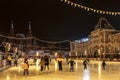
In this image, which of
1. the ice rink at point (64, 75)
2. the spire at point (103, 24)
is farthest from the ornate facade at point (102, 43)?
the ice rink at point (64, 75)

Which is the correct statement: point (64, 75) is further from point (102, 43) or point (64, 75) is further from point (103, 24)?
point (103, 24)

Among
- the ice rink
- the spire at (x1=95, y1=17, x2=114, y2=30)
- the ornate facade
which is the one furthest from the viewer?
the spire at (x1=95, y1=17, x2=114, y2=30)

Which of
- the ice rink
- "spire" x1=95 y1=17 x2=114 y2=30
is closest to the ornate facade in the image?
"spire" x1=95 y1=17 x2=114 y2=30

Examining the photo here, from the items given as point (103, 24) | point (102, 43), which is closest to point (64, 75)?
point (102, 43)

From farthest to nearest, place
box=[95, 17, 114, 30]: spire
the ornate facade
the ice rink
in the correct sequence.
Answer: box=[95, 17, 114, 30]: spire → the ornate facade → the ice rink

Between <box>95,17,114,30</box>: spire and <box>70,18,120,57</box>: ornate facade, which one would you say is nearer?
<box>70,18,120,57</box>: ornate facade

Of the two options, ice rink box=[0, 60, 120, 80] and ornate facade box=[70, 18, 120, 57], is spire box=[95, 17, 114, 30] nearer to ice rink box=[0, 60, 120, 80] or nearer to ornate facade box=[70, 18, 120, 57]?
ornate facade box=[70, 18, 120, 57]

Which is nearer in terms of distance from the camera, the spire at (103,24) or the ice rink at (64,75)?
the ice rink at (64,75)

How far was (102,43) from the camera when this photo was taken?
128750mm

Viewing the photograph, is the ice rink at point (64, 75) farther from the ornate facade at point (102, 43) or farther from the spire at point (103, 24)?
the spire at point (103, 24)

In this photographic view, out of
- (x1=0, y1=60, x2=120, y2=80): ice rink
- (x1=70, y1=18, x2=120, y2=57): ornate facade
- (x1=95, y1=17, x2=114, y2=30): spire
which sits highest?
(x1=95, y1=17, x2=114, y2=30): spire

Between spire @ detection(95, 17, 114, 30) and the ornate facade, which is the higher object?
spire @ detection(95, 17, 114, 30)

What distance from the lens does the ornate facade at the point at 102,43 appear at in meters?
116

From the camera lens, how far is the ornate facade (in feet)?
381
